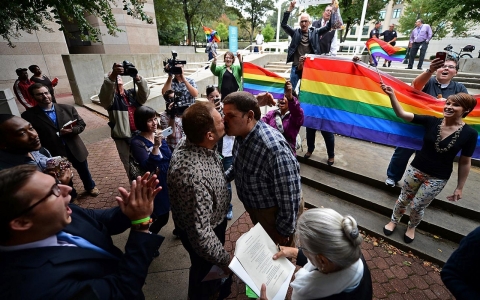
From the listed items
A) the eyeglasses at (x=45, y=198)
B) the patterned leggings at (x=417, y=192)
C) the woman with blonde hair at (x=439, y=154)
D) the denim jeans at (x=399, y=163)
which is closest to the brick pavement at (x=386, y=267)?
the woman with blonde hair at (x=439, y=154)

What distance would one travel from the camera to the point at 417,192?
2.88 m

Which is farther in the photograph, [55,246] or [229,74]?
[229,74]

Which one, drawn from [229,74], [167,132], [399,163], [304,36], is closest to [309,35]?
[304,36]

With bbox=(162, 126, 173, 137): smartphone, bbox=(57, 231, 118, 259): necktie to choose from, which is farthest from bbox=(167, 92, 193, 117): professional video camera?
bbox=(57, 231, 118, 259): necktie

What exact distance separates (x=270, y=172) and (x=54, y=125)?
3492 mm

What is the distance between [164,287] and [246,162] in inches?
73.7

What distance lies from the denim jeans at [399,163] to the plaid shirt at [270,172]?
288 cm

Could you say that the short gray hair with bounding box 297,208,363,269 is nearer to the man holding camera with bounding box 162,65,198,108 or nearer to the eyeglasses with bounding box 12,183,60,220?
the eyeglasses with bounding box 12,183,60,220

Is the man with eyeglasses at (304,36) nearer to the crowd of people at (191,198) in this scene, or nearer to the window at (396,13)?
the crowd of people at (191,198)

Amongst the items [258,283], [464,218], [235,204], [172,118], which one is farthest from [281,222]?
[464,218]

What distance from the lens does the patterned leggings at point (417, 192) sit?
2.72 m

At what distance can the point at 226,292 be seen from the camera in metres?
2.31

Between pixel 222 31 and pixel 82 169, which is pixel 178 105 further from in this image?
pixel 222 31

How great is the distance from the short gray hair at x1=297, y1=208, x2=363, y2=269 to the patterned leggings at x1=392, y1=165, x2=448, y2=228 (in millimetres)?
2341
